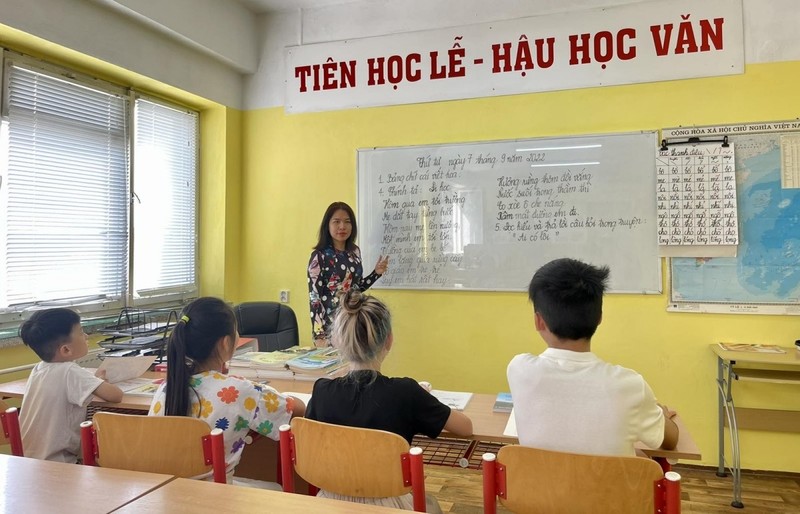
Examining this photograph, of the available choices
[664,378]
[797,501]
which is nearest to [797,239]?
[664,378]

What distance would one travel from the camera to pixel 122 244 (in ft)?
11.3

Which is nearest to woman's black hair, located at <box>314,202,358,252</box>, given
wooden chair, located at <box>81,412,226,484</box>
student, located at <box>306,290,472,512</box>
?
student, located at <box>306,290,472,512</box>

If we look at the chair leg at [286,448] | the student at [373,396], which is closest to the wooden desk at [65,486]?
the chair leg at [286,448]

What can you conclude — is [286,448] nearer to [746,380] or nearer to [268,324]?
[268,324]

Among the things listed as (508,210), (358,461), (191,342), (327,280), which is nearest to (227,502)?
(358,461)

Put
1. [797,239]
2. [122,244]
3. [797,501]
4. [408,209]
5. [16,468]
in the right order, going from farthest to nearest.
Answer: [408,209], [122,244], [797,239], [797,501], [16,468]

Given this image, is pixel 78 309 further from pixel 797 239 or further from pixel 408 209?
pixel 797 239

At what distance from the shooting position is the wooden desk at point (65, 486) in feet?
3.36

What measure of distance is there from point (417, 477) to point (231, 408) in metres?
0.61

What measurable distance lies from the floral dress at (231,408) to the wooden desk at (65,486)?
1.21ft

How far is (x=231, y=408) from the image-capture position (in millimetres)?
1569

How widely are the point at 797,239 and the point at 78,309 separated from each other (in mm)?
4018

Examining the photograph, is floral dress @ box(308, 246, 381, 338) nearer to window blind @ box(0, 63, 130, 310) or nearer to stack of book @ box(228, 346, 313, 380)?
stack of book @ box(228, 346, 313, 380)

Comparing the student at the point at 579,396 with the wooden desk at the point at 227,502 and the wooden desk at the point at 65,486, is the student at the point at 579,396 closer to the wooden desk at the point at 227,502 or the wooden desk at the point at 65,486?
the wooden desk at the point at 227,502
